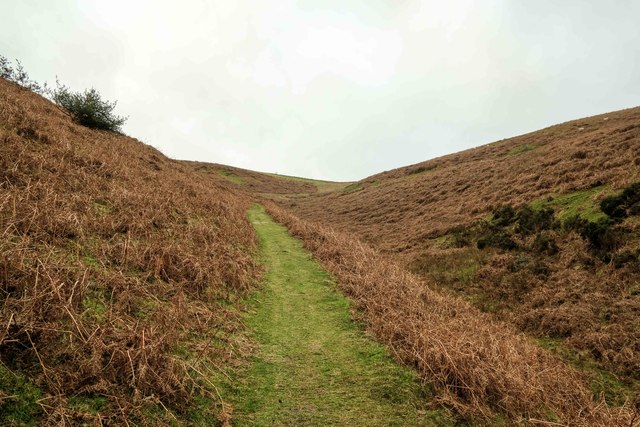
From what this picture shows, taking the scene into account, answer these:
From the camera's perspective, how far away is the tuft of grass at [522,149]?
36.6 meters

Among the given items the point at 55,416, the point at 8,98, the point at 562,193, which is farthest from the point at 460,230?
the point at 8,98

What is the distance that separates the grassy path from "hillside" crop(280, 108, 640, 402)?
5125mm

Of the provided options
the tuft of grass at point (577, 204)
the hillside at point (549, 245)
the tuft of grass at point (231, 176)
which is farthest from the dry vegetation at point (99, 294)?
the tuft of grass at point (231, 176)

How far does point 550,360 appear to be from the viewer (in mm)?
8656

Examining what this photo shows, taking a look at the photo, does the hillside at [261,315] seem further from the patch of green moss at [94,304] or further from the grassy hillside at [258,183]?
the grassy hillside at [258,183]

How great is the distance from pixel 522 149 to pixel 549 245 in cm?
2719

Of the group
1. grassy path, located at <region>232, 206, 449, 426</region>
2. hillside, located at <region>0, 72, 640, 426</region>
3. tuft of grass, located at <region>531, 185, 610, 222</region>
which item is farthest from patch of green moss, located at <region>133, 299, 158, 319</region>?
tuft of grass, located at <region>531, 185, 610, 222</region>

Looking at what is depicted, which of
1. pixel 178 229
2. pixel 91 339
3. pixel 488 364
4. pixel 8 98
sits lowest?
pixel 488 364

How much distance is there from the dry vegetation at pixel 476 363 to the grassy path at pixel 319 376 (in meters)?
0.49

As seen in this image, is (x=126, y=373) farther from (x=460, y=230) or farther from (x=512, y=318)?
(x=460, y=230)

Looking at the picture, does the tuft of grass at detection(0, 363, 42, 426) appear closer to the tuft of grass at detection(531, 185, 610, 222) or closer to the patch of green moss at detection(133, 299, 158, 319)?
the patch of green moss at detection(133, 299, 158, 319)

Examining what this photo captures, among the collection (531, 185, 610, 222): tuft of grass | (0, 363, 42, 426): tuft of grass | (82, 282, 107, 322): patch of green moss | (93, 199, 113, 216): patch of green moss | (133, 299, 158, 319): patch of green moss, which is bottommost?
(0, 363, 42, 426): tuft of grass

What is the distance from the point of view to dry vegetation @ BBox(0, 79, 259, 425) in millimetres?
4770

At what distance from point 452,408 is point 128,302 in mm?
6289
